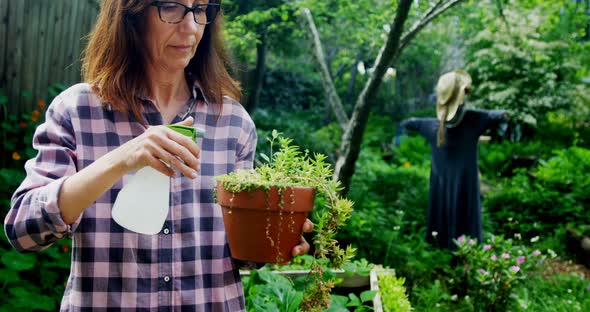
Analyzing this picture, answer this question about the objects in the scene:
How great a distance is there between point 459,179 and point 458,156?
0.20 m

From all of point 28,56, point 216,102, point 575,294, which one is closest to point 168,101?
point 216,102

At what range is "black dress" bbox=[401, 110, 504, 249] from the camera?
515 cm

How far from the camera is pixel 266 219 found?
4.00ft

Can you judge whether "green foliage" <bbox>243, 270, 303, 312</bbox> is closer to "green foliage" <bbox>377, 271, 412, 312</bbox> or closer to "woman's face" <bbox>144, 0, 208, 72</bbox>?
"green foliage" <bbox>377, 271, 412, 312</bbox>

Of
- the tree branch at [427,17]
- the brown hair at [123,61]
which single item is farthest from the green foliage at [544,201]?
the brown hair at [123,61]

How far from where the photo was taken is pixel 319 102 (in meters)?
16.8

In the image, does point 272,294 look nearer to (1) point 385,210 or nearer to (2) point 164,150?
(2) point 164,150

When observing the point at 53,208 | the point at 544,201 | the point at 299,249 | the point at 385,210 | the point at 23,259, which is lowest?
the point at 544,201

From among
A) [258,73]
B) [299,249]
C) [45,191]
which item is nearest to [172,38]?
[45,191]

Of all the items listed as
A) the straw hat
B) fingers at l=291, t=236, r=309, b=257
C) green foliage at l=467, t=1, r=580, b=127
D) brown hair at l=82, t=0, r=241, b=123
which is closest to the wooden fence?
brown hair at l=82, t=0, r=241, b=123

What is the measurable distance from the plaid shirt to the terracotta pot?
104mm

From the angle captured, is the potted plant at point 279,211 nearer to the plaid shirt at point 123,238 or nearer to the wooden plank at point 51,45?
the plaid shirt at point 123,238

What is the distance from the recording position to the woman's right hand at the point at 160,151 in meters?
1.01

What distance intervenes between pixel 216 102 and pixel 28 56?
2935mm
